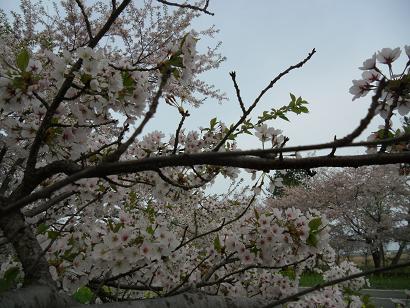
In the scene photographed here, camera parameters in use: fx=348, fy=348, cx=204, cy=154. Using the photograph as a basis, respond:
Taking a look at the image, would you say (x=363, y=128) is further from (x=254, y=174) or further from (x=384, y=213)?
(x=384, y=213)

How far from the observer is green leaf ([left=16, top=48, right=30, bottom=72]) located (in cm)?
159

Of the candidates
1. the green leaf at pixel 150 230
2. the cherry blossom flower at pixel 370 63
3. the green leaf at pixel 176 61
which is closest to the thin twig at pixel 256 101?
the cherry blossom flower at pixel 370 63

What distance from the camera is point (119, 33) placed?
10.1 metres

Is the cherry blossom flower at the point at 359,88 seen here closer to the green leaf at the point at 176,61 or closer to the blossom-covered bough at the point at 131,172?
the blossom-covered bough at the point at 131,172

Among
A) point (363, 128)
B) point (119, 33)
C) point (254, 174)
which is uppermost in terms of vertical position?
point (119, 33)

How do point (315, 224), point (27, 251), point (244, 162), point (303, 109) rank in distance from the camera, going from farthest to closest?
1. point (303, 109)
2. point (315, 224)
3. point (27, 251)
4. point (244, 162)

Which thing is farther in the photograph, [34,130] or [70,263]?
[70,263]

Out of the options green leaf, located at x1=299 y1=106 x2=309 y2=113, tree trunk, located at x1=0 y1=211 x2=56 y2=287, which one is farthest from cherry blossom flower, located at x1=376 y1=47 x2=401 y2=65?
tree trunk, located at x1=0 y1=211 x2=56 y2=287

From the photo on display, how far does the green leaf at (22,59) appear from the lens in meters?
1.59

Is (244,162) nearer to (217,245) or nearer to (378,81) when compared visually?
(378,81)

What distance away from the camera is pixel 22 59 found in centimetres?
161

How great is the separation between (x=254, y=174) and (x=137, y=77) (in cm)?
149

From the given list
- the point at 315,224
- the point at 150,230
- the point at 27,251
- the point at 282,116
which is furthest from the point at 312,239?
the point at 27,251

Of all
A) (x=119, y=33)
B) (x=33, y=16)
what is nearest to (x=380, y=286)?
(x=119, y=33)
